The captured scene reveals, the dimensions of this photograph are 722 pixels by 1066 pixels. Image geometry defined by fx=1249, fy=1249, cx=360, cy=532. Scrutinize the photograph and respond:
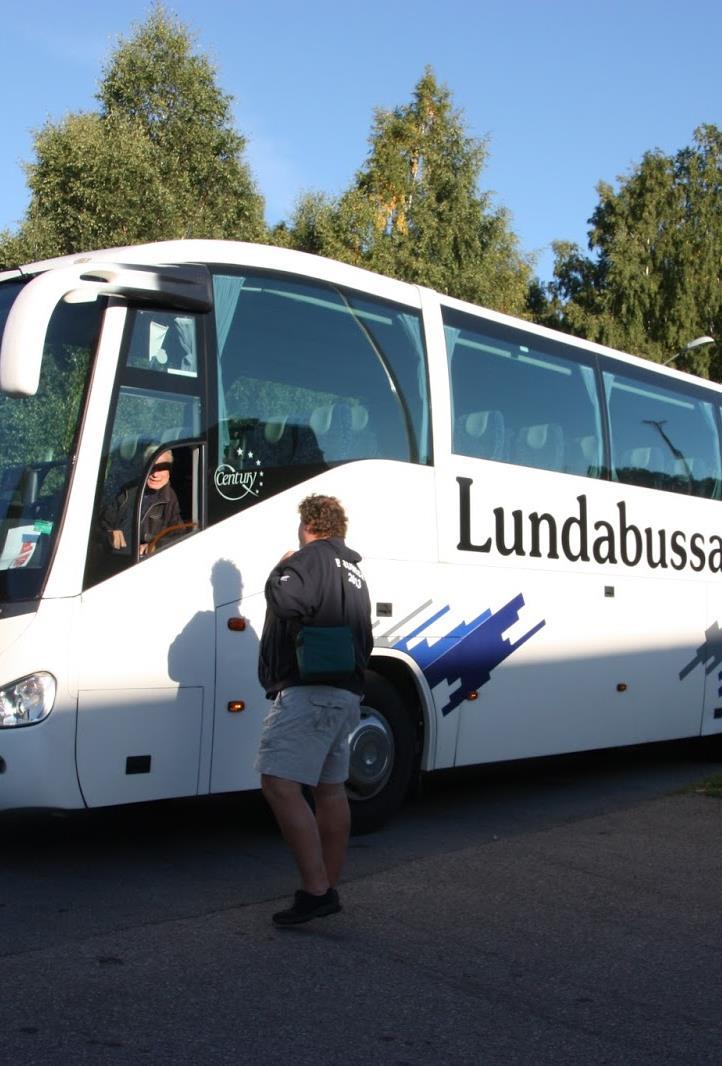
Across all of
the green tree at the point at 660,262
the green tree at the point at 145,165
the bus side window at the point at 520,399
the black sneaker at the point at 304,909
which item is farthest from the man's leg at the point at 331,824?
the green tree at the point at 660,262

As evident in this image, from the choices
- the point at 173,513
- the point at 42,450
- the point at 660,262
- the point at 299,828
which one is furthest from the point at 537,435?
the point at 660,262

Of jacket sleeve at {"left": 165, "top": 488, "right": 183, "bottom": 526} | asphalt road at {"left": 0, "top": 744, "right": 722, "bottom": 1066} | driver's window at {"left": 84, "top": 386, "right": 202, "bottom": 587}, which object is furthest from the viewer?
jacket sleeve at {"left": 165, "top": 488, "right": 183, "bottom": 526}

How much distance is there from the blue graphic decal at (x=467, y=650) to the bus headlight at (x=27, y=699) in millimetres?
2339

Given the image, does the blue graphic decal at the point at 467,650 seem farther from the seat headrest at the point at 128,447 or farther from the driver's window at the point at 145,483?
the seat headrest at the point at 128,447

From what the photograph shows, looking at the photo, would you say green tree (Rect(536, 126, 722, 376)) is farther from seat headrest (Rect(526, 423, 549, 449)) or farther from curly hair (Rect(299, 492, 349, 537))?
curly hair (Rect(299, 492, 349, 537))

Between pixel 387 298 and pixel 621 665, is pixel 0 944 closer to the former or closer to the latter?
pixel 387 298

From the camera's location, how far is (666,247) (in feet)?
139

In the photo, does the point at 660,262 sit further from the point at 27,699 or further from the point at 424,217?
the point at 27,699

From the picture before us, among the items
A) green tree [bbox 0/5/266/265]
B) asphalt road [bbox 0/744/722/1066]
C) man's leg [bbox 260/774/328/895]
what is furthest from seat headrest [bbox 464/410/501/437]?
green tree [bbox 0/5/266/265]

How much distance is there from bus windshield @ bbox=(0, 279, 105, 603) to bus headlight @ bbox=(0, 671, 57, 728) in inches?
15.6

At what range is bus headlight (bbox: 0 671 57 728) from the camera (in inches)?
227

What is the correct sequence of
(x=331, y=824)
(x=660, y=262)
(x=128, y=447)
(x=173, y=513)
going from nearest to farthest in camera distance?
(x=331, y=824) → (x=128, y=447) → (x=173, y=513) → (x=660, y=262)

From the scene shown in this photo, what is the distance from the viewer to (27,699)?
227 inches

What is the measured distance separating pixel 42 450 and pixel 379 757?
268 cm
